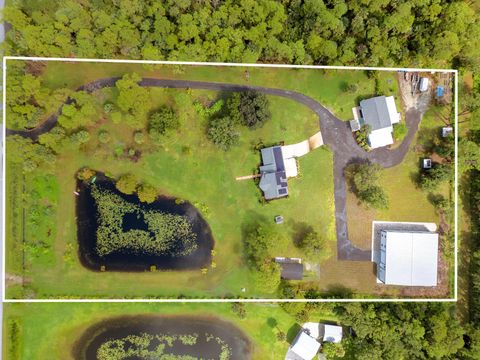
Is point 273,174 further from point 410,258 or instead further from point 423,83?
point 423,83

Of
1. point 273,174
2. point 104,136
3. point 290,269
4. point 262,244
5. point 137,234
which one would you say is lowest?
point 290,269

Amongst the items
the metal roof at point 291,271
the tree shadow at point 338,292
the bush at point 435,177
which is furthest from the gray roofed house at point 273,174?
the bush at point 435,177

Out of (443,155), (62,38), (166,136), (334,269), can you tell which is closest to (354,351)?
(334,269)

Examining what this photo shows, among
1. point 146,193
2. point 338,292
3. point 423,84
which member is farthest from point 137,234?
point 423,84

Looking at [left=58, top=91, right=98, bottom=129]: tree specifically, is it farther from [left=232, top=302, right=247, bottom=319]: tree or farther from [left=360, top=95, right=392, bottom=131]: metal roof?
[left=360, top=95, right=392, bottom=131]: metal roof

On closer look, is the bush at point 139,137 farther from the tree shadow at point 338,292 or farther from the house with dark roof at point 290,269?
the tree shadow at point 338,292

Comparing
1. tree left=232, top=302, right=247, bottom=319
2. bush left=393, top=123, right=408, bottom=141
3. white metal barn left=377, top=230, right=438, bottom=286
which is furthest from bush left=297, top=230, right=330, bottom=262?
bush left=393, top=123, right=408, bottom=141
